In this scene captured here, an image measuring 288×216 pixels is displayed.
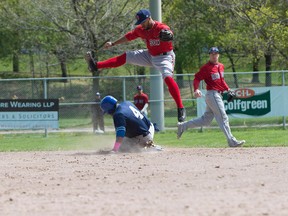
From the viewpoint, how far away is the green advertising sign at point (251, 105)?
967 inches

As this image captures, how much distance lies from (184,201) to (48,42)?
33.3 m

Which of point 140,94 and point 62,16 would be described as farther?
point 62,16

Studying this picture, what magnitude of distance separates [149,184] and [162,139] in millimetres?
11970

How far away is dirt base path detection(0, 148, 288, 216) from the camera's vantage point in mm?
7746

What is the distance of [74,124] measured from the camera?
1097 inches

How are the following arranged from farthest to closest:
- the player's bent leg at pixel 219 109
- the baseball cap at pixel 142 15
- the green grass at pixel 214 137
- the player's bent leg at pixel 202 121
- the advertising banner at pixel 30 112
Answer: the advertising banner at pixel 30 112
the green grass at pixel 214 137
the player's bent leg at pixel 202 121
the player's bent leg at pixel 219 109
the baseball cap at pixel 142 15

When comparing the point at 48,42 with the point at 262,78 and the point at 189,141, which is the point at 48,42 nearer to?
the point at 262,78

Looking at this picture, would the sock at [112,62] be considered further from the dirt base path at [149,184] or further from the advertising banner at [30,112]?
the advertising banner at [30,112]

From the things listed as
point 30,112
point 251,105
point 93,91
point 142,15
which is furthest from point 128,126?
point 93,91

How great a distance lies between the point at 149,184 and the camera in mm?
9383

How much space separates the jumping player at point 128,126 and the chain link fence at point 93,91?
433 inches

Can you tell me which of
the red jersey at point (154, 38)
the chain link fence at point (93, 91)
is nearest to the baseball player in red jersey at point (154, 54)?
the red jersey at point (154, 38)

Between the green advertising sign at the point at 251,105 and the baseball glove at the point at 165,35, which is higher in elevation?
the baseball glove at the point at 165,35

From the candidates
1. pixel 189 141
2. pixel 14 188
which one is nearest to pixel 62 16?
pixel 189 141
